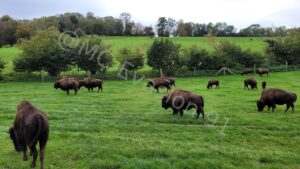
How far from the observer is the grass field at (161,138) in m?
11.0

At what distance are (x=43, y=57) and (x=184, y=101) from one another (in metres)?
34.9

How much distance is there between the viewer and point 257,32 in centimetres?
11625

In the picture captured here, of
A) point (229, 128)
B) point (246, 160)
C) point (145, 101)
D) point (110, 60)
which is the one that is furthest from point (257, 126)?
point (110, 60)

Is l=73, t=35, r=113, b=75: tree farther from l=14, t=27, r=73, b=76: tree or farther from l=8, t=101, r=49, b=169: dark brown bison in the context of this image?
l=8, t=101, r=49, b=169: dark brown bison

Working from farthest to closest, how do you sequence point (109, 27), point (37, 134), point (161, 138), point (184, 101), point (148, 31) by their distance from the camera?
point (148, 31)
point (109, 27)
point (184, 101)
point (161, 138)
point (37, 134)

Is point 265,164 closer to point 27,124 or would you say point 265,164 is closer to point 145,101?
point 27,124

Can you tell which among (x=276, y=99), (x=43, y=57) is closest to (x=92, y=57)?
(x=43, y=57)

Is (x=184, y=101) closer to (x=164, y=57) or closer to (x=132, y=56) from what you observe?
A: (x=132, y=56)

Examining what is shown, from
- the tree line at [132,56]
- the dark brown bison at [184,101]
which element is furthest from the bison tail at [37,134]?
the tree line at [132,56]

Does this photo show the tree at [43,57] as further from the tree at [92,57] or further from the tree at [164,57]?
the tree at [164,57]

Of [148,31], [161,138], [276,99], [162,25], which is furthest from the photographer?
[162,25]

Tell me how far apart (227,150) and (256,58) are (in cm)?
4814

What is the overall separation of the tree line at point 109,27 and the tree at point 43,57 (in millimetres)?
8995

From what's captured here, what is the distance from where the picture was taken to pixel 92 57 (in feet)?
168
